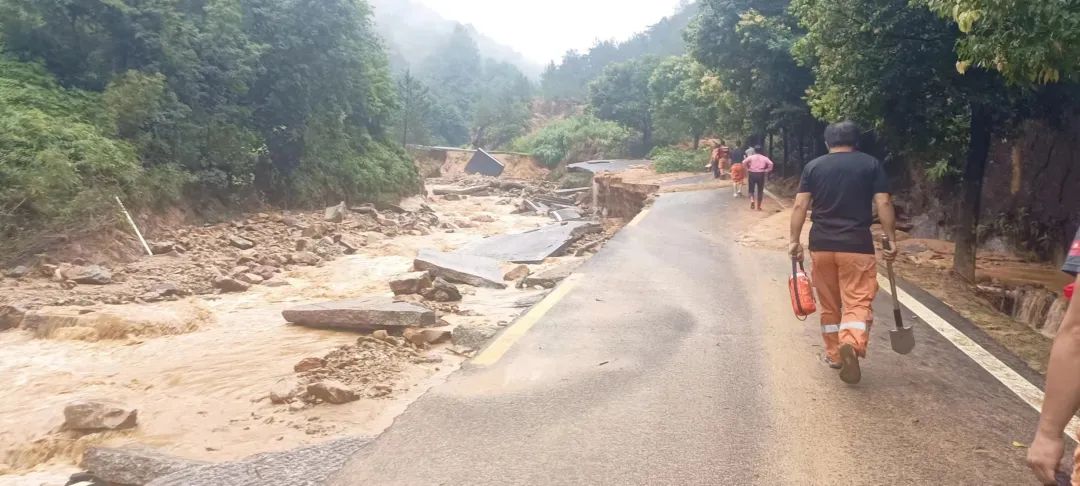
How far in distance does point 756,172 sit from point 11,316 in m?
14.5

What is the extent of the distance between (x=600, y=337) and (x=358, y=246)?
1281 cm

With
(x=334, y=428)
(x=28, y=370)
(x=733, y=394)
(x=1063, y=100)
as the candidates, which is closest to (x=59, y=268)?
(x=28, y=370)

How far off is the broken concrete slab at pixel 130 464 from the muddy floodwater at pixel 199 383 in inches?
8.2

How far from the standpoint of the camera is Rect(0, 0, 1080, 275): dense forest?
9070 mm

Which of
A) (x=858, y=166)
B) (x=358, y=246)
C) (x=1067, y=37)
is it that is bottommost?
(x=358, y=246)

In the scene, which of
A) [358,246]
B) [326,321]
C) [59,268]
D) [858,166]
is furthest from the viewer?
[358,246]

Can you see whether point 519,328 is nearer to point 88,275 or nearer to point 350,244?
point 88,275

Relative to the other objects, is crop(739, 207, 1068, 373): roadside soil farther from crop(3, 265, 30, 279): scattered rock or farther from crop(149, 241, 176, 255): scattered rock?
crop(3, 265, 30, 279): scattered rock

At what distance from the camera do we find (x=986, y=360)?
218 inches

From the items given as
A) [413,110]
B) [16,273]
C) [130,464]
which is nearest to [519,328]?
[130,464]

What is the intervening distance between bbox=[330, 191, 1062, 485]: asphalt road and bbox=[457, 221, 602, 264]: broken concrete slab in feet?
26.9

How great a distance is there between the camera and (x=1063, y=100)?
9820mm

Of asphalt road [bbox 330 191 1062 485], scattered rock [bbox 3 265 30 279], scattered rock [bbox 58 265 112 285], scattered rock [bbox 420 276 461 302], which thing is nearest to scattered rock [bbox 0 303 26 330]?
scattered rock [bbox 58 265 112 285]

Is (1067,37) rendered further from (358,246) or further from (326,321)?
(358,246)
